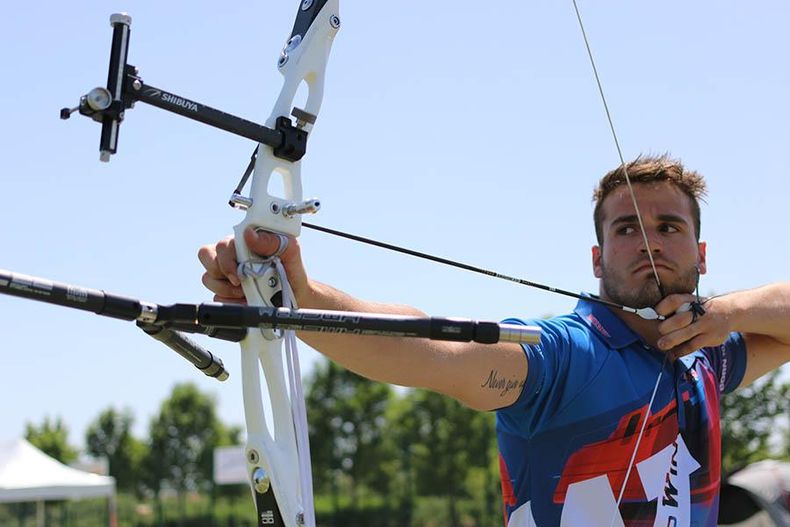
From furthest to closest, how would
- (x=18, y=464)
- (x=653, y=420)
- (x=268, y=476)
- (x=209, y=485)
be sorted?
(x=209, y=485) → (x=18, y=464) → (x=653, y=420) → (x=268, y=476)

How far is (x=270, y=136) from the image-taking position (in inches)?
76.2

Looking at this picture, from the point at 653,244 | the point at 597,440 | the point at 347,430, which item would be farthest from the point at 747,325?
the point at 347,430

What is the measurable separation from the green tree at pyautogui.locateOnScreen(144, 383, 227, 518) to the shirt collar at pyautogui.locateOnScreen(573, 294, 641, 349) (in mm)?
28518

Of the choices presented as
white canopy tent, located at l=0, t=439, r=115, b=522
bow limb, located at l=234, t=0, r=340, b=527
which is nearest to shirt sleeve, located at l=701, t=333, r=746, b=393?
bow limb, located at l=234, t=0, r=340, b=527

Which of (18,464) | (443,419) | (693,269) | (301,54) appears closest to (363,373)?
(301,54)

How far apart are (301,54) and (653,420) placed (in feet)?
4.10

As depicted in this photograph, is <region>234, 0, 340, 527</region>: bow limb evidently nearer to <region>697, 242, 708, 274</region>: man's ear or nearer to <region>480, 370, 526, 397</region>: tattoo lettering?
<region>480, 370, 526, 397</region>: tattoo lettering

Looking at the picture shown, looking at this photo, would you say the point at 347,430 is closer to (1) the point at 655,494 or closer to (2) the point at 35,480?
(2) the point at 35,480

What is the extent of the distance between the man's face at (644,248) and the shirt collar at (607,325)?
0.21ft

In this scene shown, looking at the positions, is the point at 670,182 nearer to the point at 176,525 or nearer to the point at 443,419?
the point at 443,419

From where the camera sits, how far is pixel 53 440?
29.3m

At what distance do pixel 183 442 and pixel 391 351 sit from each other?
29.7 meters

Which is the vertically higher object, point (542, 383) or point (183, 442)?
point (183, 442)

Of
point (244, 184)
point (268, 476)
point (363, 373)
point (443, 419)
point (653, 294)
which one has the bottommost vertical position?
point (268, 476)
